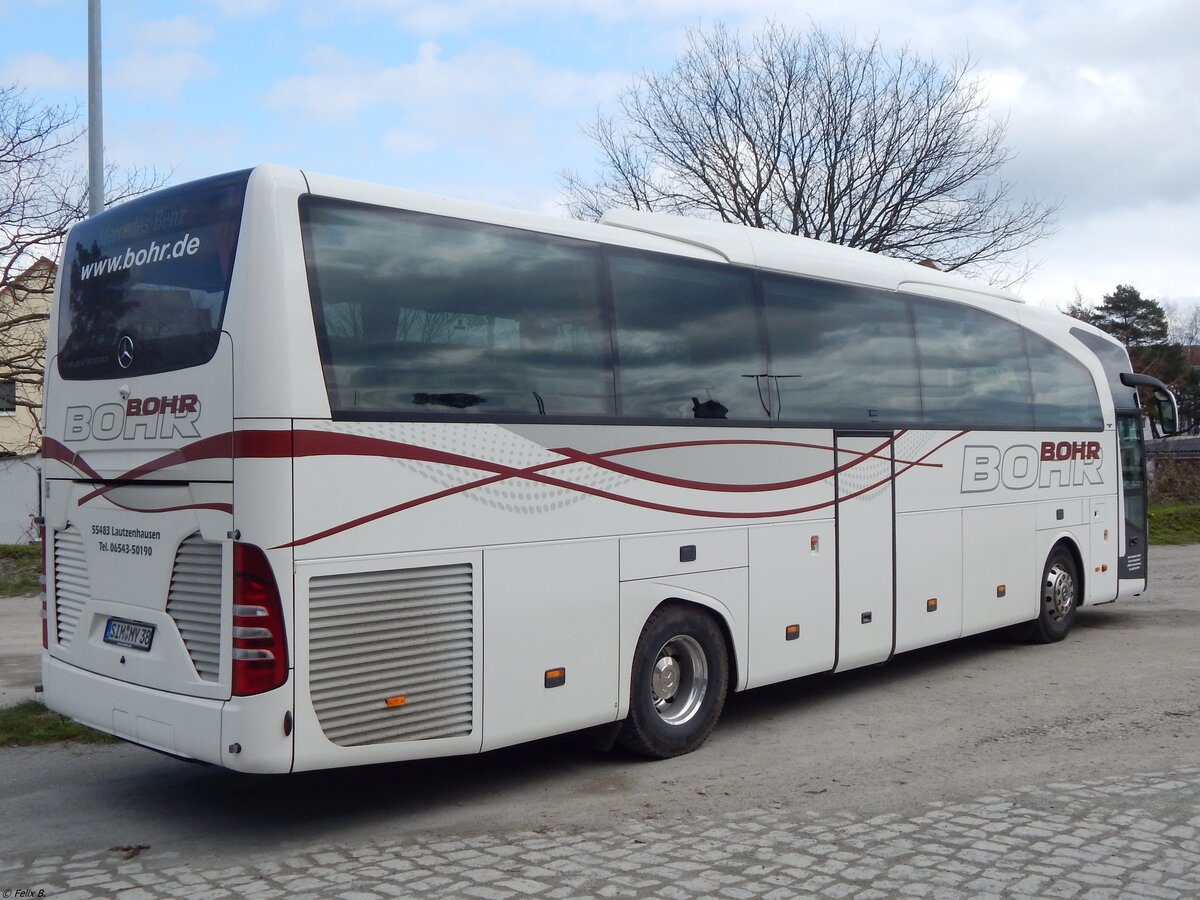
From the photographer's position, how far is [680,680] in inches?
310

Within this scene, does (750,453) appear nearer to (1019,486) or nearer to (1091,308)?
(1019,486)

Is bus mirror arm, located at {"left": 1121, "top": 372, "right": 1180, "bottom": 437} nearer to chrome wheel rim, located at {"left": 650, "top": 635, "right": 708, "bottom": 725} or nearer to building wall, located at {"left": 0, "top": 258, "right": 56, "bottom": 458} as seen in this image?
chrome wheel rim, located at {"left": 650, "top": 635, "right": 708, "bottom": 725}

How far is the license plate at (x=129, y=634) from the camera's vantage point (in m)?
6.14

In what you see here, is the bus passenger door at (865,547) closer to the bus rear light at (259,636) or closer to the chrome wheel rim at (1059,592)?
the chrome wheel rim at (1059,592)

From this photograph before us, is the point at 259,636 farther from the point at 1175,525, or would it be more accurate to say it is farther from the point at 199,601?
the point at 1175,525

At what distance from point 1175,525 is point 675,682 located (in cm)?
2059

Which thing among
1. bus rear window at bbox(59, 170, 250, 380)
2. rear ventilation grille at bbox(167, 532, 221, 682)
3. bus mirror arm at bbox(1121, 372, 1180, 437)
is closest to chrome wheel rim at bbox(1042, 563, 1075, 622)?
bus mirror arm at bbox(1121, 372, 1180, 437)

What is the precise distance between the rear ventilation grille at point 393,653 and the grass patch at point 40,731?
321 cm

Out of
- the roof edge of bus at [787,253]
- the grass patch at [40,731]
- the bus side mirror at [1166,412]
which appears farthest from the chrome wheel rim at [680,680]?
the bus side mirror at [1166,412]

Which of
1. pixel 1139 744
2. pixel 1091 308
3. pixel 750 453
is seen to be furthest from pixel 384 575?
pixel 1091 308

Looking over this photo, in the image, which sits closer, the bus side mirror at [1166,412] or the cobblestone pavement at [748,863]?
the cobblestone pavement at [748,863]

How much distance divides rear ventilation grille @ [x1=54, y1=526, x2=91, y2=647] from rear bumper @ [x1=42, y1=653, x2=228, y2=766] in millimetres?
231

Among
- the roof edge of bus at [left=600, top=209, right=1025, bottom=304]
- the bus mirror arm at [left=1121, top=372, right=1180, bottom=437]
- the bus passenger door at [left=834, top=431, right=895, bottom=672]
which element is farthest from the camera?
the bus mirror arm at [left=1121, top=372, right=1180, bottom=437]

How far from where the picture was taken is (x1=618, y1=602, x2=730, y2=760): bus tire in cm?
746
